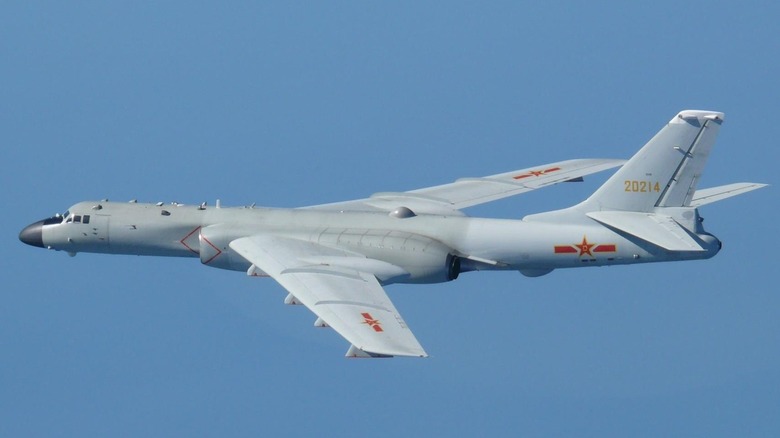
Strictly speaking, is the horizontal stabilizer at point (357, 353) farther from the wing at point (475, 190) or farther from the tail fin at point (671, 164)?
the tail fin at point (671, 164)

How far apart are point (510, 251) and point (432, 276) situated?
2.68 m

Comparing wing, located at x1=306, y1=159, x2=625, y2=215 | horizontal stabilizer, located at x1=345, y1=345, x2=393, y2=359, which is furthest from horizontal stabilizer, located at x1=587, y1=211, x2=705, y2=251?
horizontal stabilizer, located at x1=345, y1=345, x2=393, y2=359

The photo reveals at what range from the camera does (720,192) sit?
71.7 meters

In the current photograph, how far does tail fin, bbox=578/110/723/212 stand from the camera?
6888cm

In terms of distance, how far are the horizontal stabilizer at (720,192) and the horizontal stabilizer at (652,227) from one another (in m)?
2.37

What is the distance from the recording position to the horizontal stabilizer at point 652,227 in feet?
222

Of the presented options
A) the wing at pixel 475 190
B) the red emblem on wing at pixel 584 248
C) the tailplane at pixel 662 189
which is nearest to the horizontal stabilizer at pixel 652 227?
the tailplane at pixel 662 189

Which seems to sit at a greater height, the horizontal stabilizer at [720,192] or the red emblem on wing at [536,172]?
the red emblem on wing at [536,172]

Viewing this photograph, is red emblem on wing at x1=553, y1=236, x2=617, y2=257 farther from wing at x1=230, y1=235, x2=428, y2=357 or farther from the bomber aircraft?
wing at x1=230, y1=235, x2=428, y2=357

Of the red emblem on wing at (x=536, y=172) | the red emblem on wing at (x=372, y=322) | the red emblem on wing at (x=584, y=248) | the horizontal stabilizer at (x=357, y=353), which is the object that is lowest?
the horizontal stabilizer at (x=357, y=353)

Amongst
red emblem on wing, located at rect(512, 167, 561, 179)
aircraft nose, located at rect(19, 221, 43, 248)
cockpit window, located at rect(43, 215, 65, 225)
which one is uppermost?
red emblem on wing, located at rect(512, 167, 561, 179)

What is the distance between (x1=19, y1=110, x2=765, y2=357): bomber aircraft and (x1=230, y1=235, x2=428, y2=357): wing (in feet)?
0.21

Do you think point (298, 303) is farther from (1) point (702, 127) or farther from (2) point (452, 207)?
(1) point (702, 127)

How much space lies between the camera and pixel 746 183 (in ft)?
236
